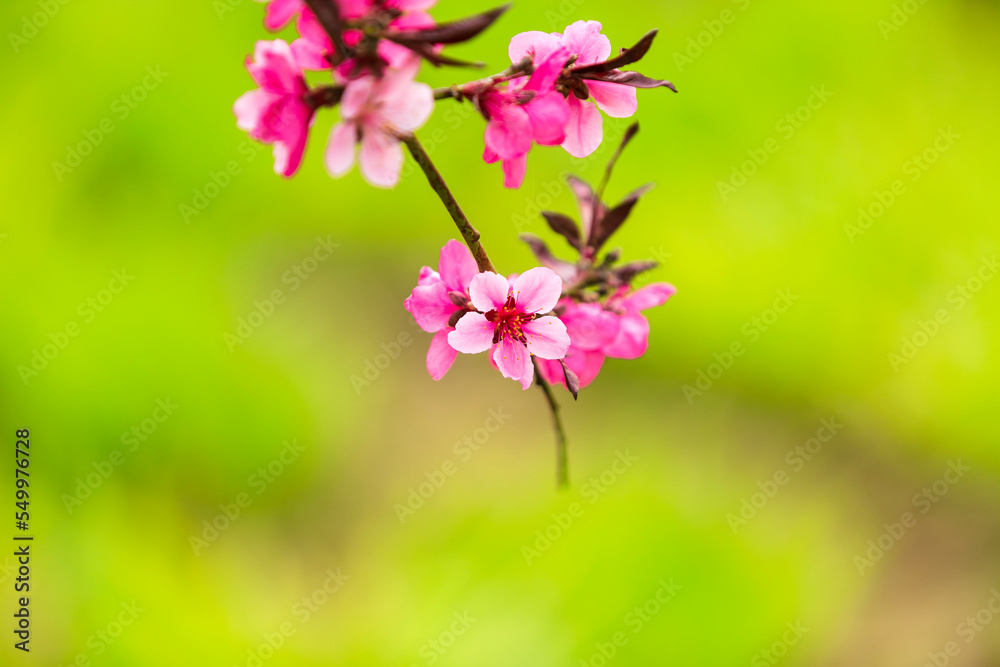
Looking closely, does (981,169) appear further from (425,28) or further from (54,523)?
(54,523)

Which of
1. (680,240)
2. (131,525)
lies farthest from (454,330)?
(680,240)

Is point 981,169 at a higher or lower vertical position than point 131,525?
lower
